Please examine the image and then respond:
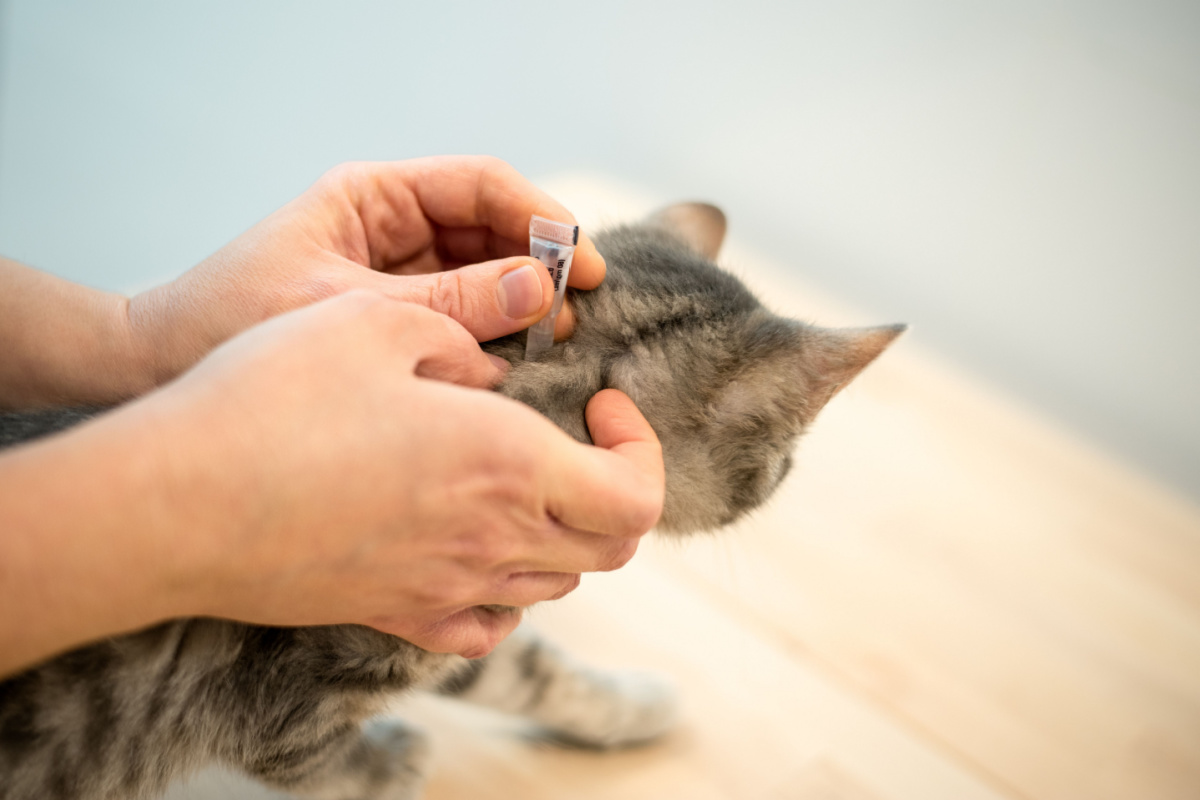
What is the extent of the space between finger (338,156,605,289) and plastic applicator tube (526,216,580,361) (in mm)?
69

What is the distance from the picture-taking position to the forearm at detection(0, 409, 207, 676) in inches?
19.0

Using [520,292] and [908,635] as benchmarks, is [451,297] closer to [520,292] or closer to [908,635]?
[520,292]

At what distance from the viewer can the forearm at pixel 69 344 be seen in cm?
94

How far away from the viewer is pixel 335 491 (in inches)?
21.5

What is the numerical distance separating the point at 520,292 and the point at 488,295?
40mm

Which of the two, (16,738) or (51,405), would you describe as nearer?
(16,738)

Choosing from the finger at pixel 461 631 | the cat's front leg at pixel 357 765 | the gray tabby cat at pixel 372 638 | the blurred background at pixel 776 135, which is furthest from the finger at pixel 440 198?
the blurred background at pixel 776 135

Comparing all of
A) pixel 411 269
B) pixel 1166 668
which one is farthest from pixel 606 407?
pixel 1166 668

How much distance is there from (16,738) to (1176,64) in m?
2.05

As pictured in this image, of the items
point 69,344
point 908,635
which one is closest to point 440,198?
point 69,344

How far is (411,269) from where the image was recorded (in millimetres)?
1040

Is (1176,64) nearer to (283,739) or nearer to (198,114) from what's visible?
(283,739)

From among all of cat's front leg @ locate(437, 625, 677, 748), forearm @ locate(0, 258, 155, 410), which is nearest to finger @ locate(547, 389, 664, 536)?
cat's front leg @ locate(437, 625, 677, 748)

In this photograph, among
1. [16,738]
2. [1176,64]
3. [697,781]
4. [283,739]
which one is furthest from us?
[1176,64]
